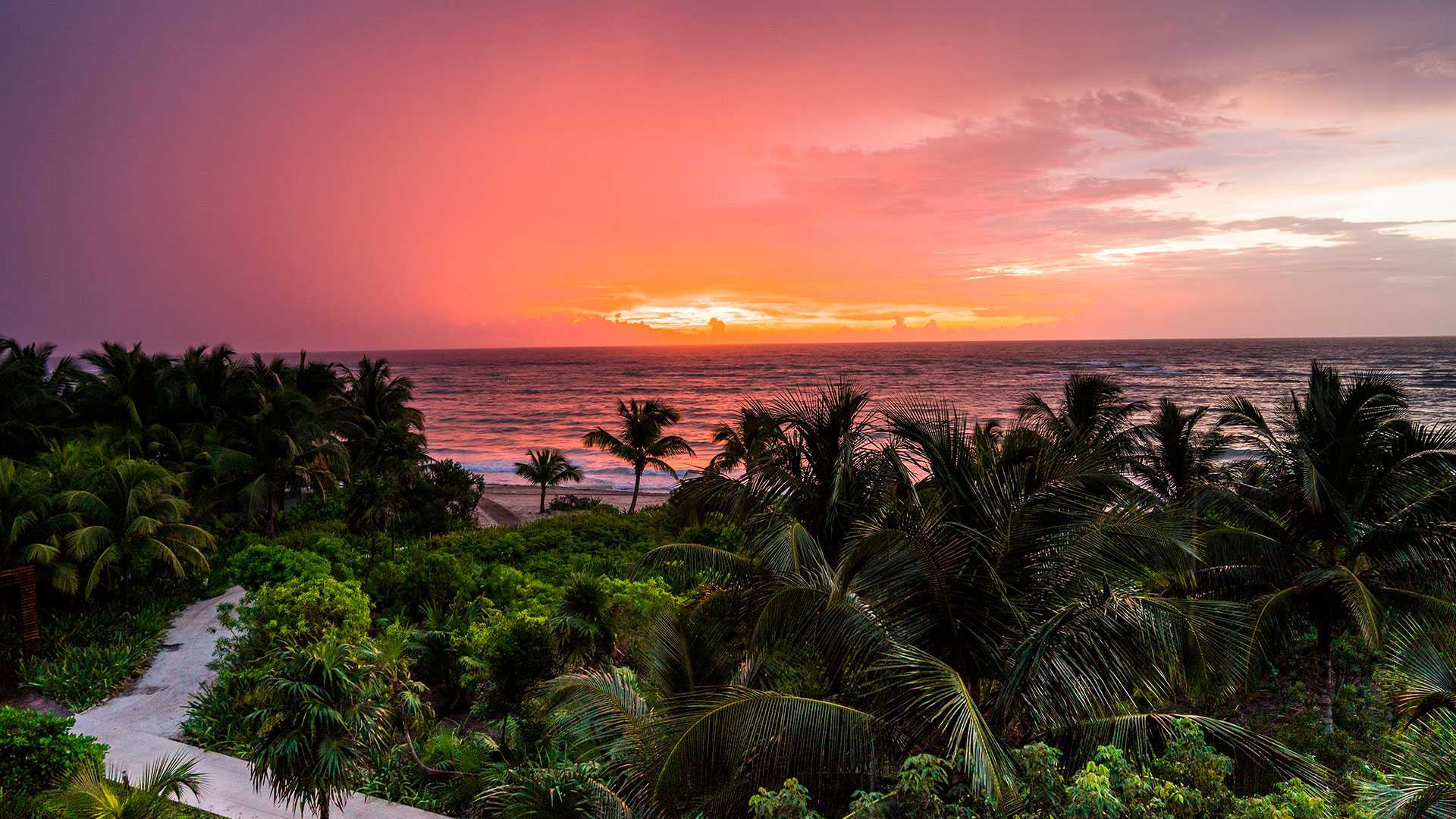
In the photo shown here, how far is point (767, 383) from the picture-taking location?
9956 centimetres

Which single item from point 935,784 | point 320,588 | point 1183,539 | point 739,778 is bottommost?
point 320,588

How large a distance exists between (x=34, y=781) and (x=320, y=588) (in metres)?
3.93

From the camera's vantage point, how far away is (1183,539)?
650cm

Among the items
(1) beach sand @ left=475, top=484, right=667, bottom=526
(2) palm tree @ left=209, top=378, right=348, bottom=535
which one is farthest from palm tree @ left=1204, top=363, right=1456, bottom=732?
(1) beach sand @ left=475, top=484, right=667, bottom=526

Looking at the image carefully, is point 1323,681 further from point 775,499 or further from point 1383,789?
point 775,499

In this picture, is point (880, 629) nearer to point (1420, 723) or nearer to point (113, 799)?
point (1420, 723)

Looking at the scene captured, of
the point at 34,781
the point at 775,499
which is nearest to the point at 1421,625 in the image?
the point at 775,499

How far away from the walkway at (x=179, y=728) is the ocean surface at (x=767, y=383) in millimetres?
23063

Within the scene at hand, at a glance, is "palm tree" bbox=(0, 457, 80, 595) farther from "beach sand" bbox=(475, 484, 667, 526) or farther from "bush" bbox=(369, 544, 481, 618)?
"beach sand" bbox=(475, 484, 667, 526)

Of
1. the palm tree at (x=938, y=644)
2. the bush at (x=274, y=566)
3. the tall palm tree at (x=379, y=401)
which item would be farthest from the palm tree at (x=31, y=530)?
the tall palm tree at (x=379, y=401)

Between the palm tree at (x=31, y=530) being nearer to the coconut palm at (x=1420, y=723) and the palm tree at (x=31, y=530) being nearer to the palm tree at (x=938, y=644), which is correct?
the palm tree at (x=938, y=644)

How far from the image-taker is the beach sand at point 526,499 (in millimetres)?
33028

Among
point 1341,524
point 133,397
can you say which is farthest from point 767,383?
point 1341,524

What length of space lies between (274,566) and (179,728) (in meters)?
4.28
